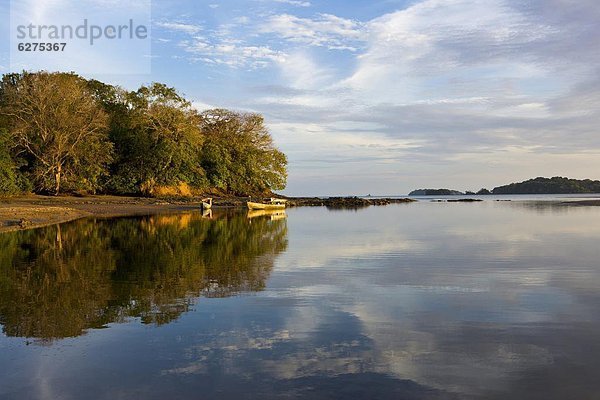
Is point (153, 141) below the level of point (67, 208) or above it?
above

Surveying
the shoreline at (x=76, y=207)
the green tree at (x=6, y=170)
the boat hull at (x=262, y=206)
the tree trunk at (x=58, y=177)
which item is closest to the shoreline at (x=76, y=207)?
the shoreline at (x=76, y=207)

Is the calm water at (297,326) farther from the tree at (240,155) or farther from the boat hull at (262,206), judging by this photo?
the tree at (240,155)

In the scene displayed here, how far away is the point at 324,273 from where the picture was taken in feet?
58.6

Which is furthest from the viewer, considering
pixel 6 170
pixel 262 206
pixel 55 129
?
pixel 262 206

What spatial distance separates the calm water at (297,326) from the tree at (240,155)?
66.0m

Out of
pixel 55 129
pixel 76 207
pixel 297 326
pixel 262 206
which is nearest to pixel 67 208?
pixel 76 207

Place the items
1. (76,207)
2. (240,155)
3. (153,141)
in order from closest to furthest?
(76,207)
(153,141)
(240,155)

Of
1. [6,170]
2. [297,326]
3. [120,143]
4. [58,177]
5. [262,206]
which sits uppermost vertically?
[120,143]

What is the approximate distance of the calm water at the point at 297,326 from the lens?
7453 mm

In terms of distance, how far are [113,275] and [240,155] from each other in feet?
245

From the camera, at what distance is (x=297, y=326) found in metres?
10.6

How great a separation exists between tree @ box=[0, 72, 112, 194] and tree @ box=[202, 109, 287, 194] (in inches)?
809

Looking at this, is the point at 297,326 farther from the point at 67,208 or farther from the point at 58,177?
the point at 58,177

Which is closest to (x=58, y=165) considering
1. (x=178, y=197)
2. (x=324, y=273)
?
(x=178, y=197)
